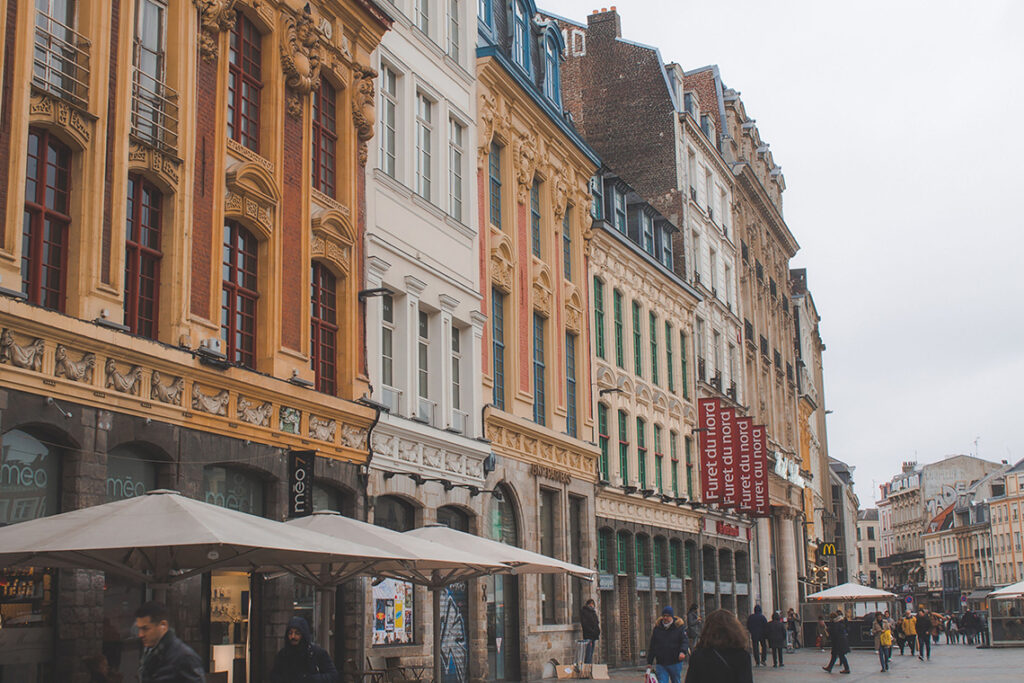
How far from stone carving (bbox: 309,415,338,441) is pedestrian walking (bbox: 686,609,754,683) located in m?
11.6

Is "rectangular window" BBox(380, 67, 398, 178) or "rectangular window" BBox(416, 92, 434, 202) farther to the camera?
"rectangular window" BBox(416, 92, 434, 202)

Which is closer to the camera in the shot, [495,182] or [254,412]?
[254,412]

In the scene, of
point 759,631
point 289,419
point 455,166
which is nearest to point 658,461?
point 759,631

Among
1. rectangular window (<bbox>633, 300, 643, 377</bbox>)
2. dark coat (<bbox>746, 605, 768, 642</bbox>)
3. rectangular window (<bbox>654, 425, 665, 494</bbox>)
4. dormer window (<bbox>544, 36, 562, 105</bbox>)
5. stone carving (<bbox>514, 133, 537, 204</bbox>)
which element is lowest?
dark coat (<bbox>746, 605, 768, 642</bbox>)

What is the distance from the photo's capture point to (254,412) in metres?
18.1

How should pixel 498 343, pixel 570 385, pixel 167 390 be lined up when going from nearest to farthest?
pixel 167 390, pixel 498 343, pixel 570 385

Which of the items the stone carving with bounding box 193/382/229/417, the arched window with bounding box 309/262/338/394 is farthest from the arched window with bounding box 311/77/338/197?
the stone carving with bounding box 193/382/229/417

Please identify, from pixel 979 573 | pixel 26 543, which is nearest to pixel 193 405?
pixel 26 543

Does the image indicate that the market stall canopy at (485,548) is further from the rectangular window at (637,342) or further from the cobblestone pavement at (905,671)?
the rectangular window at (637,342)

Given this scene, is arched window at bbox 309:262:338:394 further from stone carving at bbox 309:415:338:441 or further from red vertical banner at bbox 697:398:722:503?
red vertical banner at bbox 697:398:722:503

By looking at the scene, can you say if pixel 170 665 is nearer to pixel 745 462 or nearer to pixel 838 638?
pixel 838 638

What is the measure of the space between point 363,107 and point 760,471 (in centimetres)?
2791

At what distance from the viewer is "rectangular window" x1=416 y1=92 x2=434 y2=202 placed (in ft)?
81.2

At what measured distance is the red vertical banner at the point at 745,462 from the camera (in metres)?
44.6
